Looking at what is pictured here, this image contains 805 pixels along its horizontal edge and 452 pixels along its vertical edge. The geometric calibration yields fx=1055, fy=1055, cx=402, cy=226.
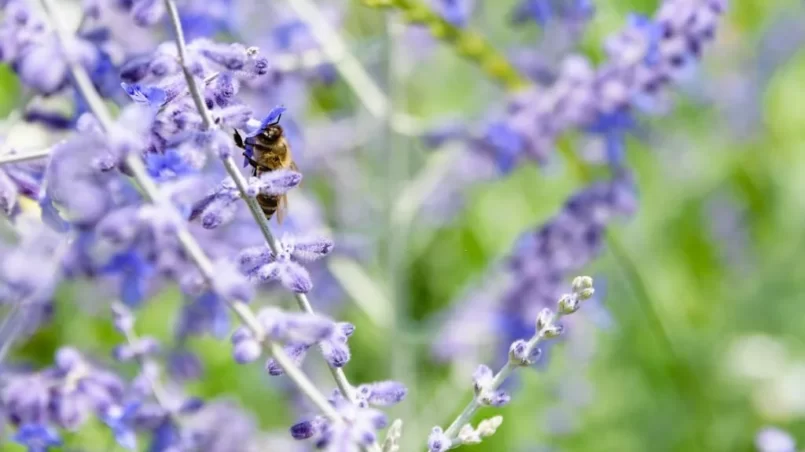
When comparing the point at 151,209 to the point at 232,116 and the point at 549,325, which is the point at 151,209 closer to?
the point at 232,116

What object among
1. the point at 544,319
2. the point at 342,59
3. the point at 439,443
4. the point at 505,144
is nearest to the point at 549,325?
the point at 544,319

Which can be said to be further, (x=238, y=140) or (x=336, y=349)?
(x=238, y=140)

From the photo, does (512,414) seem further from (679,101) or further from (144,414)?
(144,414)

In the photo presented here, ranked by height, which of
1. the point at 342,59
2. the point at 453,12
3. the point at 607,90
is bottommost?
the point at 607,90

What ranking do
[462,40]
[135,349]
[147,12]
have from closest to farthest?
1. [147,12]
2. [135,349]
3. [462,40]

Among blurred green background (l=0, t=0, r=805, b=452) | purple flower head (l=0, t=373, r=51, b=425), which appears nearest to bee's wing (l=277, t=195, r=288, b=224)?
purple flower head (l=0, t=373, r=51, b=425)

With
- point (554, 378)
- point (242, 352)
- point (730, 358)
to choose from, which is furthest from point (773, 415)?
point (242, 352)

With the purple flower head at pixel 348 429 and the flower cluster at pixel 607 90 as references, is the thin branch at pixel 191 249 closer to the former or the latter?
the purple flower head at pixel 348 429

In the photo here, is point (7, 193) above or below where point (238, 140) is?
above
